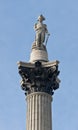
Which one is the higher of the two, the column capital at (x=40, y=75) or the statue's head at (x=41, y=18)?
the statue's head at (x=41, y=18)

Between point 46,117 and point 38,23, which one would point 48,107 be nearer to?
point 46,117

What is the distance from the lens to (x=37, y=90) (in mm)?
37062

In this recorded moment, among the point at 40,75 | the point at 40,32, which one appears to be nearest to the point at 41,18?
the point at 40,32

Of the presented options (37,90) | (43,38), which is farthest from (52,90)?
(43,38)

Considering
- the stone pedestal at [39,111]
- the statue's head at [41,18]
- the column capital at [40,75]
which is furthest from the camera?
Result: the statue's head at [41,18]

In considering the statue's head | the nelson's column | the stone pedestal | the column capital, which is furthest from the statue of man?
the stone pedestal

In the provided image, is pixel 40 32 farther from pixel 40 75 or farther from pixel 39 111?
pixel 39 111

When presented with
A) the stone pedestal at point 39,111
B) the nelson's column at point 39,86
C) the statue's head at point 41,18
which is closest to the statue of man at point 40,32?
the statue's head at point 41,18

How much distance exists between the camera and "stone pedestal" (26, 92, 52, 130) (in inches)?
1406

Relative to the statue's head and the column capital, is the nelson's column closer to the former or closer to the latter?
the column capital

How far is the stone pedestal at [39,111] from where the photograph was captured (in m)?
35.7

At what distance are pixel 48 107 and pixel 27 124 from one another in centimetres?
184

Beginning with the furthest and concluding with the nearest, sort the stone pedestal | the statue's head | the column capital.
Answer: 1. the statue's head
2. the column capital
3. the stone pedestal

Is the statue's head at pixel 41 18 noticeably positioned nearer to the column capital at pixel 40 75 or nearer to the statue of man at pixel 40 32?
the statue of man at pixel 40 32
